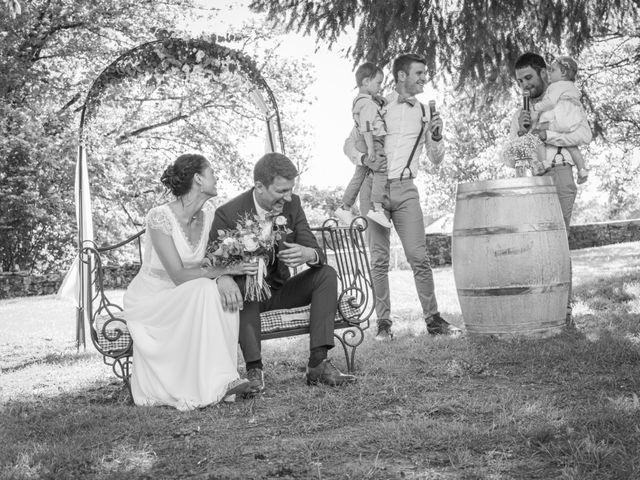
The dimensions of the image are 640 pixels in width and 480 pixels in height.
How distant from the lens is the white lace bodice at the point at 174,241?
436 centimetres

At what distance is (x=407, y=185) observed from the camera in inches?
225

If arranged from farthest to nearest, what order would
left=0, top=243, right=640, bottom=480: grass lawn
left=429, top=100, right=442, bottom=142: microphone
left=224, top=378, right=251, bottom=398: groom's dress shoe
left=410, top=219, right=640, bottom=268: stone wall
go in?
1. left=410, top=219, right=640, bottom=268: stone wall
2. left=429, top=100, right=442, bottom=142: microphone
3. left=224, top=378, right=251, bottom=398: groom's dress shoe
4. left=0, top=243, right=640, bottom=480: grass lawn

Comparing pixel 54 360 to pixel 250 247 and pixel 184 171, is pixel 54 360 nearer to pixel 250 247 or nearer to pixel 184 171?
pixel 184 171

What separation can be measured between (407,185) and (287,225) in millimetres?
1467

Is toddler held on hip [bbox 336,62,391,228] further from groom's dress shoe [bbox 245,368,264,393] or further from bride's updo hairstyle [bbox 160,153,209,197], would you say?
→ groom's dress shoe [bbox 245,368,264,393]

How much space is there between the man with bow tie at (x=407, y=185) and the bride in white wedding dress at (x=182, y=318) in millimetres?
1753

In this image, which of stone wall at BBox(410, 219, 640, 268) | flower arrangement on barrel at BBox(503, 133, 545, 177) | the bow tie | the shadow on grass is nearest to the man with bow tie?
the bow tie

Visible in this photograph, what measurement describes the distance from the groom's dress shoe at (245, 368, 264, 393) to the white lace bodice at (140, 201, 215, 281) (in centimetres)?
71

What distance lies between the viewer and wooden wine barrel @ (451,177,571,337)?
5.16 meters

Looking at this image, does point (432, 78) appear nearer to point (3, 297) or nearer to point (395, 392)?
point (395, 392)

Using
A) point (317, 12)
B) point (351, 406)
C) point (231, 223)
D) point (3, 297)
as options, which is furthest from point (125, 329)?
point (3, 297)

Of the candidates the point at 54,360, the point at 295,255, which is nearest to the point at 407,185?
Answer: the point at 295,255

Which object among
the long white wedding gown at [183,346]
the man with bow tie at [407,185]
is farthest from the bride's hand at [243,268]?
the man with bow tie at [407,185]

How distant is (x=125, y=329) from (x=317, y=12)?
341cm
